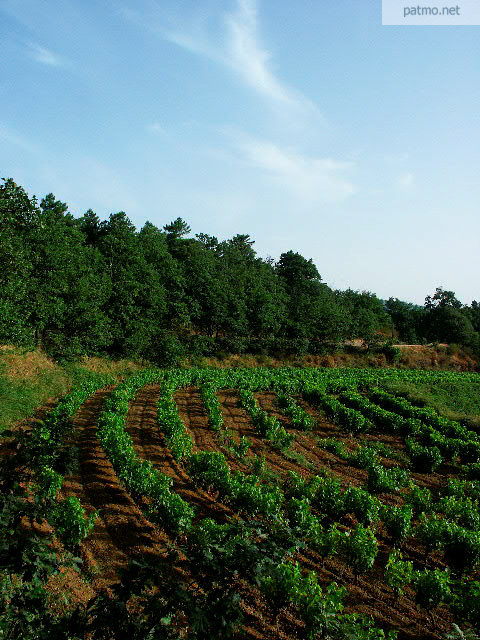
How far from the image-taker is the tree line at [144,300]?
27.4m

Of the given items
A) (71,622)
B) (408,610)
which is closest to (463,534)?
(408,610)

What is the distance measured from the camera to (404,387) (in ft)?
116

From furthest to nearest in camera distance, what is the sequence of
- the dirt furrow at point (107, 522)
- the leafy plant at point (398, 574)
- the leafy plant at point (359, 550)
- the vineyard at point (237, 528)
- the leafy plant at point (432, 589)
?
1. the dirt furrow at point (107, 522)
2. the leafy plant at point (359, 550)
3. the leafy plant at point (398, 574)
4. the leafy plant at point (432, 589)
5. the vineyard at point (237, 528)

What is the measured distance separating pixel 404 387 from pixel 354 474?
2082 cm

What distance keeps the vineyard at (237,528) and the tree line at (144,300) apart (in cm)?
892

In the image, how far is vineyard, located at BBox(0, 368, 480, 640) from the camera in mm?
4441

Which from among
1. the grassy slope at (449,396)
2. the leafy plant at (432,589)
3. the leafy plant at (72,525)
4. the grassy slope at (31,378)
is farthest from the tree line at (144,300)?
the leafy plant at (432,589)

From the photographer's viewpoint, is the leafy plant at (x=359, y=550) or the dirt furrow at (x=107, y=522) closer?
the leafy plant at (x=359, y=550)

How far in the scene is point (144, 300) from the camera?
40.1m

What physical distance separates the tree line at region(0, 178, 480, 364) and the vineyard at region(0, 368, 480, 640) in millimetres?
8916

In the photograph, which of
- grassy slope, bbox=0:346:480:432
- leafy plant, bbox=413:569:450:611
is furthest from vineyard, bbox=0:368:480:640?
grassy slope, bbox=0:346:480:432

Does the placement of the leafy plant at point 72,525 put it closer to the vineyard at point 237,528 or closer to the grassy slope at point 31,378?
the vineyard at point 237,528

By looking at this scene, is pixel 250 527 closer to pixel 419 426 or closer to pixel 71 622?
pixel 71 622

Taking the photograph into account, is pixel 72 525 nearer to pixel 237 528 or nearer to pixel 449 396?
pixel 237 528
